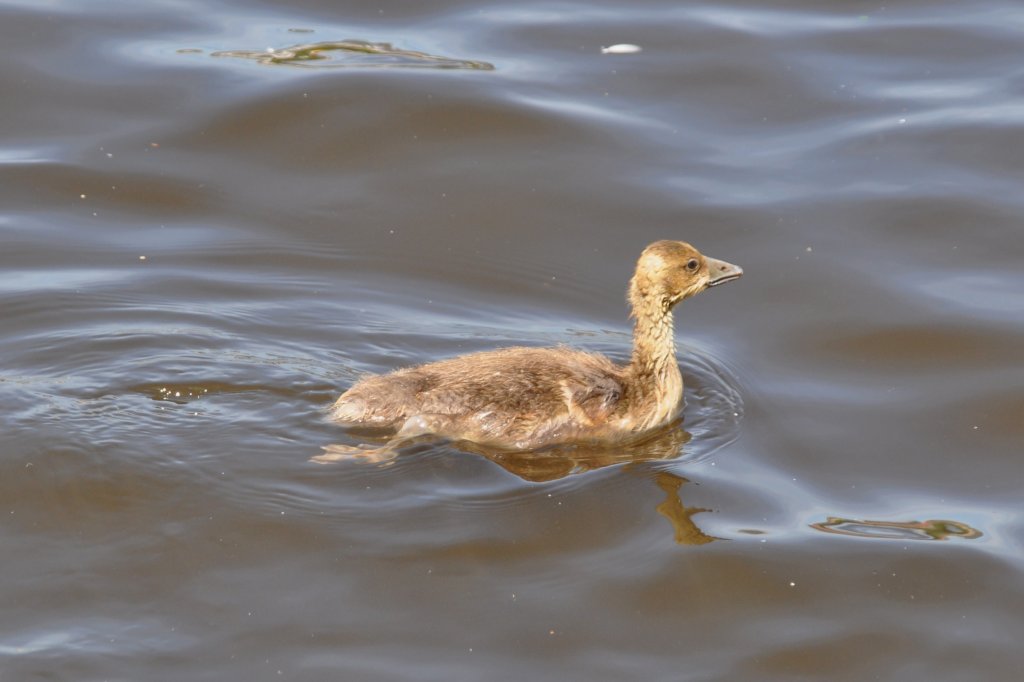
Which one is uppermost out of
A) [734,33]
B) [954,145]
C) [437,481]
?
[734,33]

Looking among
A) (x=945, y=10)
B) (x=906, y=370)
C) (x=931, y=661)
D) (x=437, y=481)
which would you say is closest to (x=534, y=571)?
(x=437, y=481)

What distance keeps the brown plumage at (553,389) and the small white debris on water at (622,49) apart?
4.50 metres

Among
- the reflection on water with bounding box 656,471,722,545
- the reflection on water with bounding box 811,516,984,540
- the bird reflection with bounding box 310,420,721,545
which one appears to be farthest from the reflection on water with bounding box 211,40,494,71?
the reflection on water with bounding box 811,516,984,540

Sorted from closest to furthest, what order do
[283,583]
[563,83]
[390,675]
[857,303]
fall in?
[390,675], [283,583], [857,303], [563,83]

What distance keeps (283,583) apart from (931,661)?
8.63 ft

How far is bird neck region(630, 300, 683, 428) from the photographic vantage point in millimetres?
7715

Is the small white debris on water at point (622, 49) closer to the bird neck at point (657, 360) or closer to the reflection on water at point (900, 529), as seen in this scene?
the bird neck at point (657, 360)

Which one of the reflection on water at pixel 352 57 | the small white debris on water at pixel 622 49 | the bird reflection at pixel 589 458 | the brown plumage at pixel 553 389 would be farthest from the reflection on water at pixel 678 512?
the small white debris on water at pixel 622 49

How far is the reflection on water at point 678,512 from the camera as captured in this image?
6730mm

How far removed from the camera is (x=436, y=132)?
10703 millimetres

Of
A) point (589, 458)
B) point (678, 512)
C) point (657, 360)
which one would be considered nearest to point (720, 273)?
point (657, 360)

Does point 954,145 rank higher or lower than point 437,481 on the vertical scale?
higher

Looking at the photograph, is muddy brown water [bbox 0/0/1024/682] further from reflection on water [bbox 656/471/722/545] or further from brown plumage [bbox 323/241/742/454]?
brown plumage [bbox 323/241/742/454]

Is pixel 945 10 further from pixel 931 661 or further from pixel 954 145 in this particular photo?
pixel 931 661
